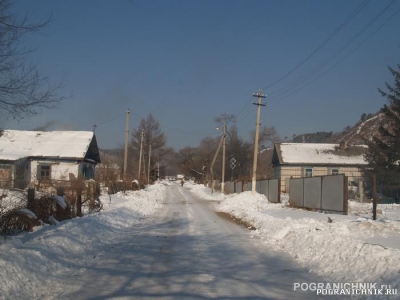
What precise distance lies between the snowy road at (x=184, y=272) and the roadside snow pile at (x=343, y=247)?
0.50 metres

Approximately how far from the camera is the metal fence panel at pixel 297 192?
22.9 m

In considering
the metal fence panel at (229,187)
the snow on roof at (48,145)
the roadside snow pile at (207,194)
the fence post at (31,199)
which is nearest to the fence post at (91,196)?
the fence post at (31,199)

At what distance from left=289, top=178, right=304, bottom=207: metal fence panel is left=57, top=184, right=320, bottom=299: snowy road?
11.6m

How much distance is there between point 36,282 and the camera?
669cm

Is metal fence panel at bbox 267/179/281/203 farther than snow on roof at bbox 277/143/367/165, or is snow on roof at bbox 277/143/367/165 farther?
snow on roof at bbox 277/143/367/165

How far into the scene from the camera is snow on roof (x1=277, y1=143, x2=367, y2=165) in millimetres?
47875

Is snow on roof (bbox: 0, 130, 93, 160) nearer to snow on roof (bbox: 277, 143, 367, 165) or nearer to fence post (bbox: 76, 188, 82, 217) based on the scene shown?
snow on roof (bbox: 277, 143, 367, 165)

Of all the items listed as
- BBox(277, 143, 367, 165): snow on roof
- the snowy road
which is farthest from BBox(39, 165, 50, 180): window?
the snowy road

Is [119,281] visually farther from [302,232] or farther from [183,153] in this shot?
[183,153]

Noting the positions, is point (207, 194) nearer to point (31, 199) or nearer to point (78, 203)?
point (78, 203)

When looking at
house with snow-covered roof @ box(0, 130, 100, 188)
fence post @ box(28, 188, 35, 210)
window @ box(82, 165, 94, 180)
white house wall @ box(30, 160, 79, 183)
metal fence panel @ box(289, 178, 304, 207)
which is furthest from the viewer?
window @ box(82, 165, 94, 180)

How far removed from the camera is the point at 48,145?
147 feet

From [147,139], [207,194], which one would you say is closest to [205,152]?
[147,139]

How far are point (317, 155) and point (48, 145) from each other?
1245 inches
